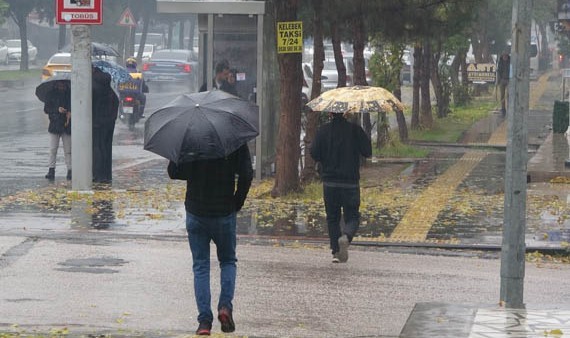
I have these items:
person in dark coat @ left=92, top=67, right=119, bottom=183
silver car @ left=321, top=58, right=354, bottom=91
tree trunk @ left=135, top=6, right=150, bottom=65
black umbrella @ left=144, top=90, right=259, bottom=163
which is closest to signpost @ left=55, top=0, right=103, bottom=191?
person in dark coat @ left=92, top=67, right=119, bottom=183

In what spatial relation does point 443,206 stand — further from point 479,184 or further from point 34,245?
point 34,245

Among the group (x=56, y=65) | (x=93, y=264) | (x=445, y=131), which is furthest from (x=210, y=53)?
(x=56, y=65)

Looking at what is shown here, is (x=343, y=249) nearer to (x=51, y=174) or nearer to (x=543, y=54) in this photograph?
(x=51, y=174)

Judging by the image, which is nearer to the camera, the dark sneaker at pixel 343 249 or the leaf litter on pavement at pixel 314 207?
the dark sneaker at pixel 343 249

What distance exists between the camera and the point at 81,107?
1753 centimetres

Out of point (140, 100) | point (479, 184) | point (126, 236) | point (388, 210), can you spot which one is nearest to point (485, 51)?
point (140, 100)

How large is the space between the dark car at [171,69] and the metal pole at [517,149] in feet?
137

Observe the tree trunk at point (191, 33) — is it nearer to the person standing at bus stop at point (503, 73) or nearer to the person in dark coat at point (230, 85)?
the person standing at bus stop at point (503, 73)

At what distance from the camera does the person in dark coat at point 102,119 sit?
18875 mm

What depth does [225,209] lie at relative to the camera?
865 centimetres

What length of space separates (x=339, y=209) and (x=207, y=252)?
417cm

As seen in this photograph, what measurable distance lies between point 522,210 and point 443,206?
7518 mm

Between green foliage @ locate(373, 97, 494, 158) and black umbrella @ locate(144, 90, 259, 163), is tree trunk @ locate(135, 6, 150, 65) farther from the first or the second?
black umbrella @ locate(144, 90, 259, 163)

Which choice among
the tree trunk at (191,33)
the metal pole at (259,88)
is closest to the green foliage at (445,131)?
the metal pole at (259,88)
